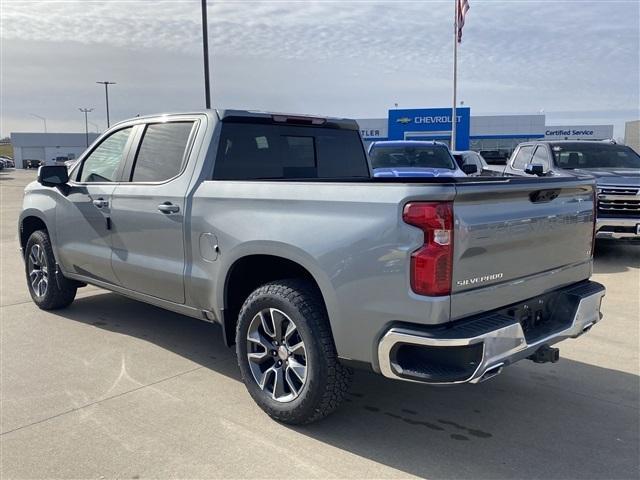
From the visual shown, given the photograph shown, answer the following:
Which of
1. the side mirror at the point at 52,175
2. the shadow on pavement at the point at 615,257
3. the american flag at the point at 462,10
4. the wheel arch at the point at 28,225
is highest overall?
→ the american flag at the point at 462,10

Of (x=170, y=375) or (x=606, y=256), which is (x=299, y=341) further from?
(x=606, y=256)

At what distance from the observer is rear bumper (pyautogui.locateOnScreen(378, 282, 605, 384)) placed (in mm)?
2879

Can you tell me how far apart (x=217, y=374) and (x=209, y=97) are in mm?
14074

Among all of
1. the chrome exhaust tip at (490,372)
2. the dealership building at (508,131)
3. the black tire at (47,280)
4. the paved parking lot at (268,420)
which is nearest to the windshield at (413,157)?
the paved parking lot at (268,420)

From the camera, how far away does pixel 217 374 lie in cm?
449

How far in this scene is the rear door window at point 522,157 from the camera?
449 inches

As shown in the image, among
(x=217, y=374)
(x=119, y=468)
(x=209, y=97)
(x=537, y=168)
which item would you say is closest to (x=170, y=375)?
(x=217, y=374)

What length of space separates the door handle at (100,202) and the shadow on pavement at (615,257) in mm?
6791

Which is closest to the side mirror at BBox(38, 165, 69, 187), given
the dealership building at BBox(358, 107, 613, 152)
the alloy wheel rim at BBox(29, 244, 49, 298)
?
the alloy wheel rim at BBox(29, 244, 49, 298)

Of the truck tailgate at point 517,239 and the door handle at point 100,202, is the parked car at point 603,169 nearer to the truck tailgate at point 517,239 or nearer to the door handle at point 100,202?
the truck tailgate at point 517,239

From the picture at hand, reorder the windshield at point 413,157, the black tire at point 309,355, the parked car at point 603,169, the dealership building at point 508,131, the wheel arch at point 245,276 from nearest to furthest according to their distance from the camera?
the black tire at point 309,355
the wheel arch at point 245,276
the parked car at point 603,169
the windshield at point 413,157
the dealership building at point 508,131

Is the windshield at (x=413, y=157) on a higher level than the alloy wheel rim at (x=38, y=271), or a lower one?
higher

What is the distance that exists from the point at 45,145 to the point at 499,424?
94.6 metres

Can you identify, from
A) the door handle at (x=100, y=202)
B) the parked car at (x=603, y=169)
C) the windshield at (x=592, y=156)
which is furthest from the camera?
the windshield at (x=592, y=156)
